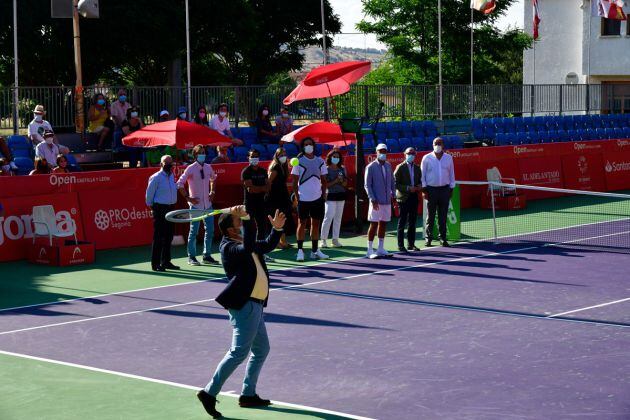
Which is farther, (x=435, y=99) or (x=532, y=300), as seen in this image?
(x=435, y=99)

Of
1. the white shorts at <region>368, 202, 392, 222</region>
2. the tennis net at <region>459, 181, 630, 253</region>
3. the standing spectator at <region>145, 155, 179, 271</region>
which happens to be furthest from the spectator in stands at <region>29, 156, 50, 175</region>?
the tennis net at <region>459, 181, 630, 253</region>

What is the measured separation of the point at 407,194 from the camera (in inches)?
842

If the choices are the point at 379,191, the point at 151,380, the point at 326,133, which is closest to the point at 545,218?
the point at 326,133

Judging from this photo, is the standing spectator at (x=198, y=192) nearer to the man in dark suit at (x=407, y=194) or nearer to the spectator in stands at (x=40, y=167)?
the spectator in stands at (x=40, y=167)

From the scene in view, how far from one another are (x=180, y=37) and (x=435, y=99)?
422 inches

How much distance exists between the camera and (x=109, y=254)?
21531mm

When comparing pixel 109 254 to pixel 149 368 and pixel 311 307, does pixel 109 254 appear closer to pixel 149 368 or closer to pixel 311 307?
pixel 311 307

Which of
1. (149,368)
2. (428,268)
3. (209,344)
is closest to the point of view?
(149,368)

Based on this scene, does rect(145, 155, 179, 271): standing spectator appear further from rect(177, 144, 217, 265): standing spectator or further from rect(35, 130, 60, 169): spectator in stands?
rect(35, 130, 60, 169): spectator in stands

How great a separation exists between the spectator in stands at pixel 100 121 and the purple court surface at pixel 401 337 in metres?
9.25

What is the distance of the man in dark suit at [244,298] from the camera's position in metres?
9.98

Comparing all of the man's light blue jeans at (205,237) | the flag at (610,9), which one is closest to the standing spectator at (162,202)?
the man's light blue jeans at (205,237)

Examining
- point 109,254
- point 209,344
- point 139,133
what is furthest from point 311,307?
point 139,133

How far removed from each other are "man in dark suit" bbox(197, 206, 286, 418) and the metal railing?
1624 centimetres
